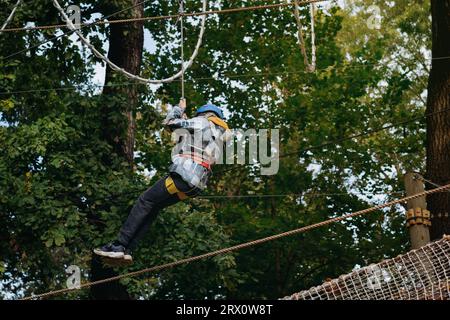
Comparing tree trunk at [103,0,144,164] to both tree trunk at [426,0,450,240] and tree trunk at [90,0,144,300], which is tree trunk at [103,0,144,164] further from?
tree trunk at [426,0,450,240]

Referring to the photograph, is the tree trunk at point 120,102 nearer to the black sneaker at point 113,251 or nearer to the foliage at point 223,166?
the foliage at point 223,166

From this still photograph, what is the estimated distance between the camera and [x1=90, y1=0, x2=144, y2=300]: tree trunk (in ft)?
48.0

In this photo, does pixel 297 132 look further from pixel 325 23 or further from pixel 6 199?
pixel 6 199

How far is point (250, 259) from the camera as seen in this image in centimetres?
1861

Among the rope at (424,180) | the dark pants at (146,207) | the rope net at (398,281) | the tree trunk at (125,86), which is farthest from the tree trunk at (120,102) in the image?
the rope net at (398,281)

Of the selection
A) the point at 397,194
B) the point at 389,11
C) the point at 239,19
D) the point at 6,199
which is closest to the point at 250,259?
the point at 397,194

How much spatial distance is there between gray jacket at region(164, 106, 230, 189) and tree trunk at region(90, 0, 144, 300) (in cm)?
533

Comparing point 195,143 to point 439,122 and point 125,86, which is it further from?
point 125,86

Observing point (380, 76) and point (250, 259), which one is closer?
point (250, 259)

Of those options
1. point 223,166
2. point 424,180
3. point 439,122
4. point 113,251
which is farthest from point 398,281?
point 223,166

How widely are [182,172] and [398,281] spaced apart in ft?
7.23

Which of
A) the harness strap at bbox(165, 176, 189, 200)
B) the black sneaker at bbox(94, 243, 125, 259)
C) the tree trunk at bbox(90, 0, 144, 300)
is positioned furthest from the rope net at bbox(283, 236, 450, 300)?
the tree trunk at bbox(90, 0, 144, 300)

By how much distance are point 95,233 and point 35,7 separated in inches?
128

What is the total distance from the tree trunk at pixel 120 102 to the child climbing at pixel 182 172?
506cm
